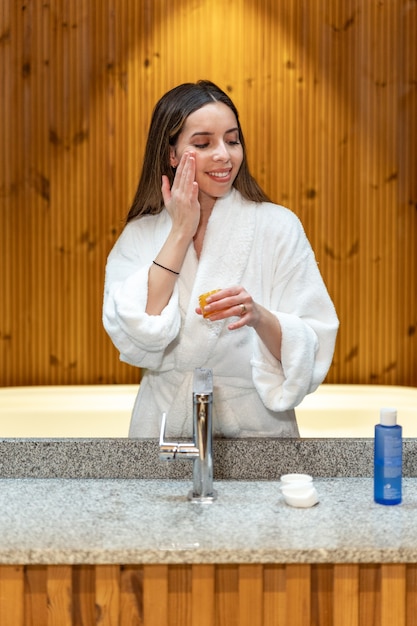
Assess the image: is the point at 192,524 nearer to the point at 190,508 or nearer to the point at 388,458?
the point at 190,508

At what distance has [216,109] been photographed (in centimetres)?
138

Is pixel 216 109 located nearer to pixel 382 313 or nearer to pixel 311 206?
pixel 311 206

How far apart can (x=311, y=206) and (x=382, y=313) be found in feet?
0.80

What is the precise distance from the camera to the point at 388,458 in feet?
3.94

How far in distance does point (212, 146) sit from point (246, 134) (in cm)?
15

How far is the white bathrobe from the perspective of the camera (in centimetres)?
133

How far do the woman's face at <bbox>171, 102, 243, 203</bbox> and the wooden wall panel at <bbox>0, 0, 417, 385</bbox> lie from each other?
113 mm

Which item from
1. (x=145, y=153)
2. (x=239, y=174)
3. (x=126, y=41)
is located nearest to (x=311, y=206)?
(x=239, y=174)

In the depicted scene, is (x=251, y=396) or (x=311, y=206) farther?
(x=311, y=206)

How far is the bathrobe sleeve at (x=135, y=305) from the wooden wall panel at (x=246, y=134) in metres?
0.07

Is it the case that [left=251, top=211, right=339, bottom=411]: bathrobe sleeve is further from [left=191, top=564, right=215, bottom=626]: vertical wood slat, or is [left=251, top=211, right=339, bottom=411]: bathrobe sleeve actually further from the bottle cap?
[left=191, top=564, right=215, bottom=626]: vertical wood slat

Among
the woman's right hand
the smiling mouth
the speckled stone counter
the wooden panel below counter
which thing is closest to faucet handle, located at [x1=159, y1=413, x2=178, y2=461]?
the speckled stone counter

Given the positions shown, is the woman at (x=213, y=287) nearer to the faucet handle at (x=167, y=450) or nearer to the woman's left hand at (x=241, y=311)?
the woman's left hand at (x=241, y=311)

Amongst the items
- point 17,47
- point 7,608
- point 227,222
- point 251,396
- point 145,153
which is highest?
point 17,47
